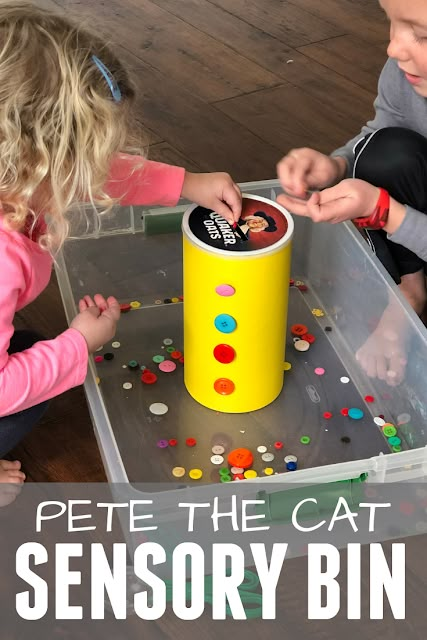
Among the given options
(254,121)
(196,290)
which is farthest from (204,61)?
(196,290)

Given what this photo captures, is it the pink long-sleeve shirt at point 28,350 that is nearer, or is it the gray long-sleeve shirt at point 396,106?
the pink long-sleeve shirt at point 28,350

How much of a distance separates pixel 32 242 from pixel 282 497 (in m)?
→ 0.38

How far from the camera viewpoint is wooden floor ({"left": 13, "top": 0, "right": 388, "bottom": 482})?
1714mm

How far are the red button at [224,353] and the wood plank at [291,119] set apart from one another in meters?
0.72

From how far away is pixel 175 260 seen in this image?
4.49ft

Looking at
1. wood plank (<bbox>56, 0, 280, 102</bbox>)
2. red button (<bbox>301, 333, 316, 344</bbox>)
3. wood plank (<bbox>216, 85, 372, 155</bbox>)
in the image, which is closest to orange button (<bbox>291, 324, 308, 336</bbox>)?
red button (<bbox>301, 333, 316, 344</bbox>)

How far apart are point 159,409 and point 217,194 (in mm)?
272

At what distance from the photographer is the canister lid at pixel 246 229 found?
1030 millimetres

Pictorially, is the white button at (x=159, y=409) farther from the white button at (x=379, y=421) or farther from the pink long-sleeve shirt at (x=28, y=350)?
the white button at (x=379, y=421)

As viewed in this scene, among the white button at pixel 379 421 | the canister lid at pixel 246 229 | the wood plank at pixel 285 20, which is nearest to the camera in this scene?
the canister lid at pixel 246 229

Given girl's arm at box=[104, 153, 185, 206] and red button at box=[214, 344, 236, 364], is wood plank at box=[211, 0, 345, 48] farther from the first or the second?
red button at box=[214, 344, 236, 364]

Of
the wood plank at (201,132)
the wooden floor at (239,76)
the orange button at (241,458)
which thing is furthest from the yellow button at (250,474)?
the wood plank at (201,132)

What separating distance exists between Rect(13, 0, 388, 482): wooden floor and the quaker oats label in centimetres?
33

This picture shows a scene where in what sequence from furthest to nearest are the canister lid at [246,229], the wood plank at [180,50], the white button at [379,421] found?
the wood plank at [180,50], the white button at [379,421], the canister lid at [246,229]
